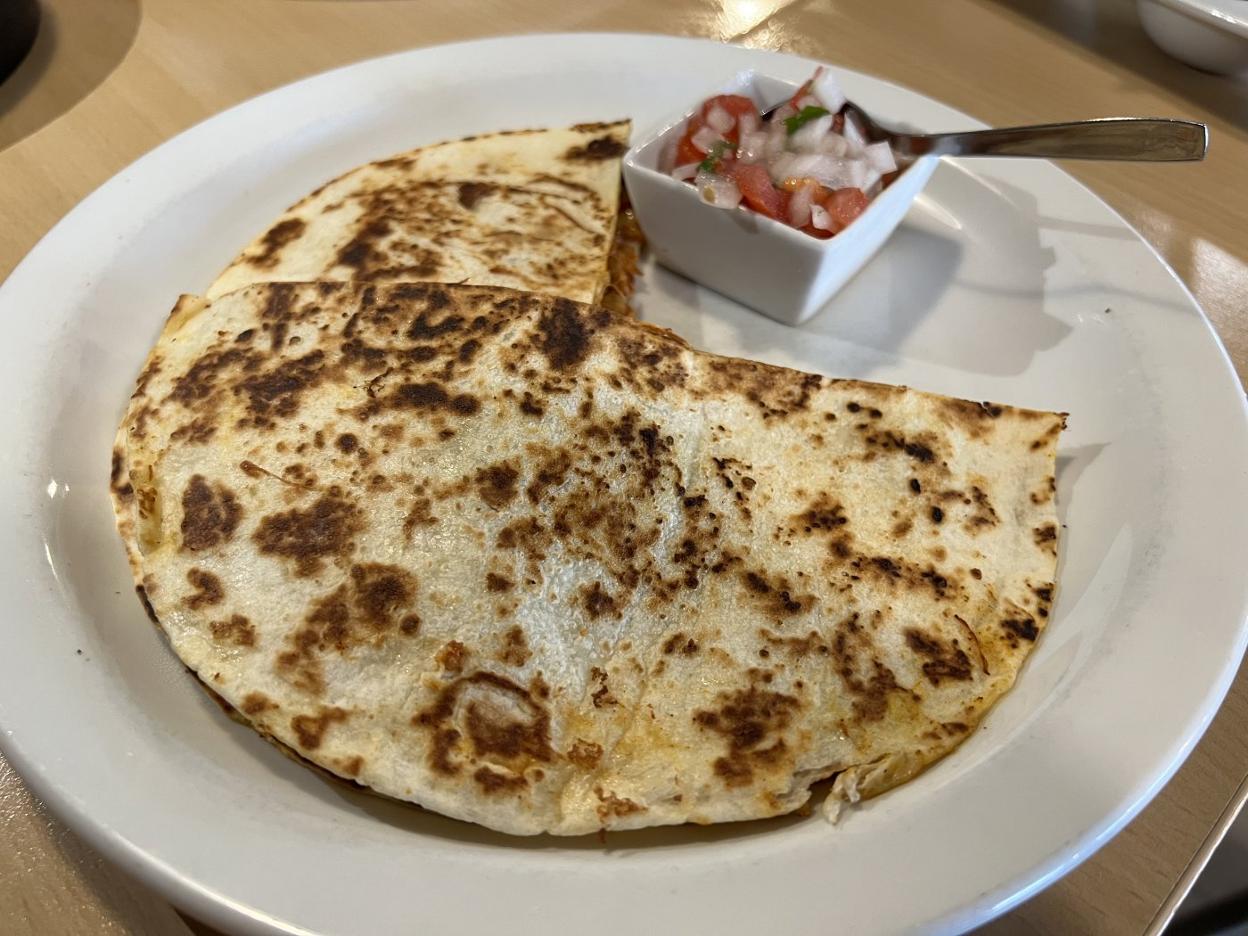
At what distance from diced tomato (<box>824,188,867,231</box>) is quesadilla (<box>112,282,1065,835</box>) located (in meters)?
0.42

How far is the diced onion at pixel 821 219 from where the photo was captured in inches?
72.0

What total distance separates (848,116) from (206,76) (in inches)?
76.1

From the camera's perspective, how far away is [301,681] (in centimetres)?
128

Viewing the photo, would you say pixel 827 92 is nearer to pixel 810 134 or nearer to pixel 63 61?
pixel 810 134

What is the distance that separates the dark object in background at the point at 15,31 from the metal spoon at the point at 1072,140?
242 centimetres

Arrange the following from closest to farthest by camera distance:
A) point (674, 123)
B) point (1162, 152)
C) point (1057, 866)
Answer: point (1057, 866) → point (1162, 152) → point (674, 123)

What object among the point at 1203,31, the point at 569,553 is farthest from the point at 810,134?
the point at 1203,31

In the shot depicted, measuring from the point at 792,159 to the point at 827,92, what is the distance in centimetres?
24

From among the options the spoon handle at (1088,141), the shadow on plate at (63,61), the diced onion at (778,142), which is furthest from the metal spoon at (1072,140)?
the shadow on plate at (63,61)

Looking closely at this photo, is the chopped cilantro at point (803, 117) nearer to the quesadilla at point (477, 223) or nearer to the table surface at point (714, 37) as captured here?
the quesadilla at point (477, 223)

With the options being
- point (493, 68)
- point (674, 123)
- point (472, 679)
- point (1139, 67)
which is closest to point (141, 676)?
point (472, 679)

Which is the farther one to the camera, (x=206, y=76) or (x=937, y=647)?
(x=206, y=76)

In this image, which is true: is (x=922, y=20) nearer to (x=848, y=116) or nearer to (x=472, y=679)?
(x=848, y=116)

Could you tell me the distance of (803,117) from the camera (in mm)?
1914
